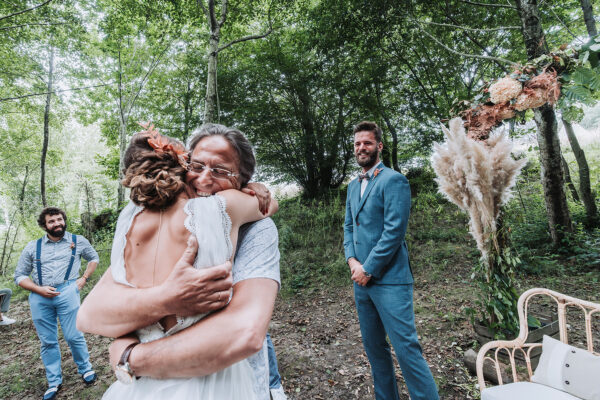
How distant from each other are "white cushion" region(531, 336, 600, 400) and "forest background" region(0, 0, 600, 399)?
995mm

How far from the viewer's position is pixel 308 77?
8539 millimetres

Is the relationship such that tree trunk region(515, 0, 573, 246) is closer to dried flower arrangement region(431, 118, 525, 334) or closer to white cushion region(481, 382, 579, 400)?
dried flower arrangement region(431, 118, 525, 334)

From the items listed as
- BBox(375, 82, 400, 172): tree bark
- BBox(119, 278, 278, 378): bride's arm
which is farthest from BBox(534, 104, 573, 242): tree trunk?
BBox(119, 278, 278, 378): bride's arm

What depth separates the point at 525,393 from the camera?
158cm

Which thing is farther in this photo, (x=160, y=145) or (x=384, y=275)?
(x=384, y=275)

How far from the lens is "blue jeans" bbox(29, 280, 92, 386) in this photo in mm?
3420

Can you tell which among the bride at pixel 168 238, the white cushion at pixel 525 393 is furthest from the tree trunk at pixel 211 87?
the white cushion at pixel 525 393

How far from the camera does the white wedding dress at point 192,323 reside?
0.85 meters

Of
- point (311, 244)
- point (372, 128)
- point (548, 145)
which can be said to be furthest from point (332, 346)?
point (548, 145)

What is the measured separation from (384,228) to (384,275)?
0.37 m

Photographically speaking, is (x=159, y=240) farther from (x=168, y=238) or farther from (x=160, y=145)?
(x=160, y=145)

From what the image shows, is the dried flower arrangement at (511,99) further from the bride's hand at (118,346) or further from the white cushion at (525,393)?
the bride's hand at (118,346)

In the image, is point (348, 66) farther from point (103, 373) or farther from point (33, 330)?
point (33, 330)

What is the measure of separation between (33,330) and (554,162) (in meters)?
10.9
